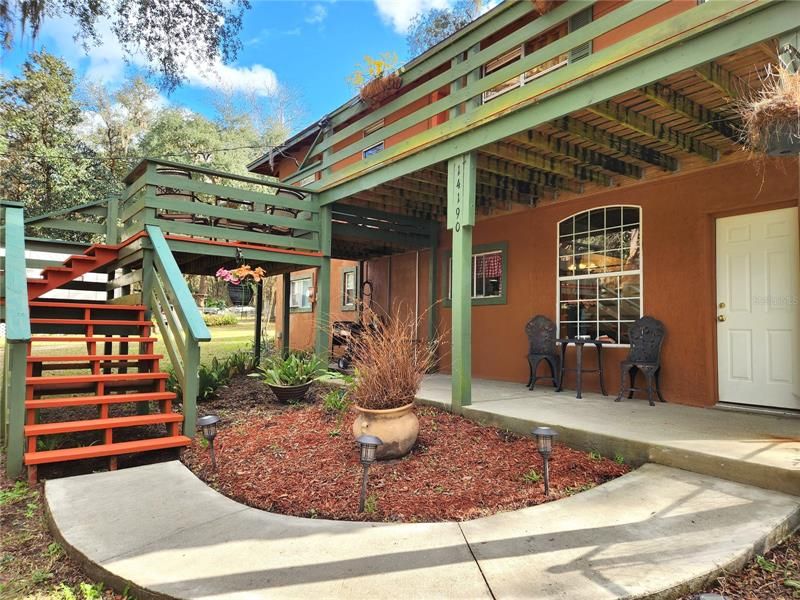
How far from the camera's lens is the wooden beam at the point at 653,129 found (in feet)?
12.9

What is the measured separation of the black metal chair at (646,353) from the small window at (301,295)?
8.10 meters

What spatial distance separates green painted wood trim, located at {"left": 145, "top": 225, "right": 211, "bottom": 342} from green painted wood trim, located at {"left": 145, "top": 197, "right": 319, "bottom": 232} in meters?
0.37

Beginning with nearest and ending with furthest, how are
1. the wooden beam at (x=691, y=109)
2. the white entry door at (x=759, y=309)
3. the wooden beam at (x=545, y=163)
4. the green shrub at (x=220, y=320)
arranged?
the wooden beam at (x=691, y=109) → the white entry door at (x=759, y=309) → the wooden beam at (x=545, y=163) → the green shrub at (x=220, y=320)

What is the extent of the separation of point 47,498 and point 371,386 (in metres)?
2.23

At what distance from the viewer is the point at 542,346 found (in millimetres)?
6098

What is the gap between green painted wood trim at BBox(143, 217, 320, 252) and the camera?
5.66 m

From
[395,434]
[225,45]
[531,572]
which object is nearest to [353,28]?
[225,45]

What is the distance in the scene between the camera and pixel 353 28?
8.10 metres

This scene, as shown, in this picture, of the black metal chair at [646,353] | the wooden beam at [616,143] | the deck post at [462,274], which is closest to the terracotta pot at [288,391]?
the deck post at [462,274]

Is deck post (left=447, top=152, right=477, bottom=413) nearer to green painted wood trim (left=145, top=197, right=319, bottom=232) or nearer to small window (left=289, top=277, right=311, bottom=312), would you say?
green painted wood trim (left=145, top=197, right=319, bottom=232)

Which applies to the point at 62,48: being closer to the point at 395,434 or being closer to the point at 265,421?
the point at 265,421

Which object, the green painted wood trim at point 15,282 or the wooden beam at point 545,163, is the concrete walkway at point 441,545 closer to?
the green painted wood trim at point 15,282

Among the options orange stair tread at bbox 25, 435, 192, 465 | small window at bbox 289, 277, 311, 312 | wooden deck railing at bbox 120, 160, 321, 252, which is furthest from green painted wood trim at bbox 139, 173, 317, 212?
small window at bbox 289, 277, 311, 312

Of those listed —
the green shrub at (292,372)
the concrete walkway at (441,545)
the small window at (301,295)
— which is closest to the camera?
the concrete walkway at (441,545)
